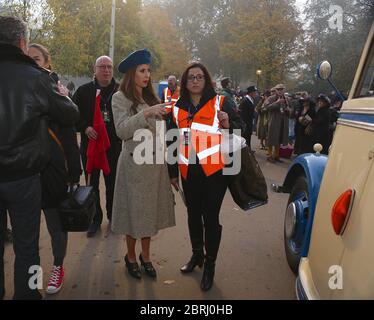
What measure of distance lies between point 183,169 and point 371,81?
1569mm

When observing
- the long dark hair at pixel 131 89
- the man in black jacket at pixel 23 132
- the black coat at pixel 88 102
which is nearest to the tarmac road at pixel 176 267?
the man in black jacket at pixel 23 132

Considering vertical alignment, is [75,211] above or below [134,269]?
above

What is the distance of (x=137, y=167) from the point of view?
10.3ft

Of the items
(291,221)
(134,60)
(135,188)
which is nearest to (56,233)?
(135,188)

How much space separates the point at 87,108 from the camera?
14.2ft

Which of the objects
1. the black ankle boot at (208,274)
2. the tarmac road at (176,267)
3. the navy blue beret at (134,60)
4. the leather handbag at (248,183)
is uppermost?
the navy blue beret at (134,60)

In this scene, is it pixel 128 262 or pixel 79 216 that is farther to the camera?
pixel 128 262

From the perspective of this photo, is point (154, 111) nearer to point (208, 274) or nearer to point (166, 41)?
point (208, 274)

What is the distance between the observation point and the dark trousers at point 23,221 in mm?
2391

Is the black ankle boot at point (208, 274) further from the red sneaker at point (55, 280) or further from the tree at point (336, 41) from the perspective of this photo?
the tree at point (336, 41)

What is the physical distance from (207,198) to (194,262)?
0.76 metres

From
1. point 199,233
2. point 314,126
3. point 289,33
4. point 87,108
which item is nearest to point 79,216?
point 199,233

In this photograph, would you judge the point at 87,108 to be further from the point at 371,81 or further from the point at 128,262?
the point at 371,81

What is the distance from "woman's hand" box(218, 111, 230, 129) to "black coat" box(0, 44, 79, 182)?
125 cm
